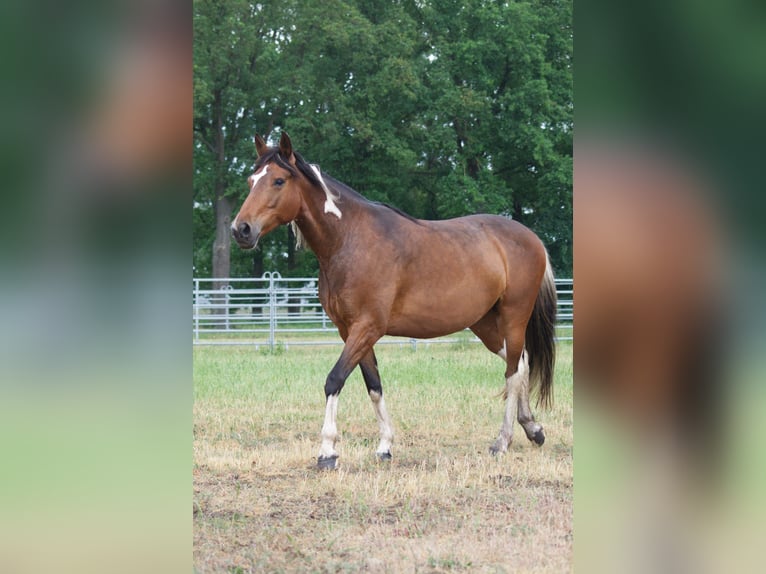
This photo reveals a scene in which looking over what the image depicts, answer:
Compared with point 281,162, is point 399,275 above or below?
below

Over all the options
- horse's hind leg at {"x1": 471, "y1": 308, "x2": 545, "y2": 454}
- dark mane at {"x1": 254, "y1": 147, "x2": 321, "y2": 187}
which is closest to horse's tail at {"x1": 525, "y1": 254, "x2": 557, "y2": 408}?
horse's hind leg at {"x1": 471, "y1": 308, "x2": 545, "y2": 454}

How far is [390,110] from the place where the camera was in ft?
80.4

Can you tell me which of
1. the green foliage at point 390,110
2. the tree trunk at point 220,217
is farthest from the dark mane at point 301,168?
the green foliage at point 390,110

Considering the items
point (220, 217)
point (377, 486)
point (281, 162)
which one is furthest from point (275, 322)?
point (377, 486)

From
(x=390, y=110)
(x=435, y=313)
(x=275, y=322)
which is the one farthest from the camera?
(x=390, y=110)

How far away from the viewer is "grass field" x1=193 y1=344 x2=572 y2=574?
339 centimetres

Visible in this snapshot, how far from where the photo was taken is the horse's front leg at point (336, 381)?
5.35 metres

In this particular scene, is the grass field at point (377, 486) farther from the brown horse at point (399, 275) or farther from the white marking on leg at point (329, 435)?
the brown horse at point (399, 275)

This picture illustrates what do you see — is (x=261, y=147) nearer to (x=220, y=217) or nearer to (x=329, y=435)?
(x=329, y=435)

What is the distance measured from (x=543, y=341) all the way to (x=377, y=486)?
247 cm

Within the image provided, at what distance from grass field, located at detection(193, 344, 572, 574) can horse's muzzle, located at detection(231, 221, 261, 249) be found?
1541mm
